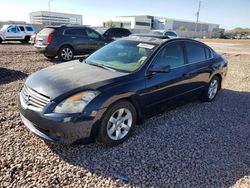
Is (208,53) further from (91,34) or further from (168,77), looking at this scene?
(91,34)

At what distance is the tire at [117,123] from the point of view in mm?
3432

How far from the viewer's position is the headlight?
124 inches

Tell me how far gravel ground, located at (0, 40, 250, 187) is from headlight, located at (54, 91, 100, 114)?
2.19 feet

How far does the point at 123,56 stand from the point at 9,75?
15.8 feet

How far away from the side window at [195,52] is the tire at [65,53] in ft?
23.4

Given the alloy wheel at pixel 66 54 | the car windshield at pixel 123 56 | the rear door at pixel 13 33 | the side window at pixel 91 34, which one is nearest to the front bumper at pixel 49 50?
the alloy wheel at pixel 66 54

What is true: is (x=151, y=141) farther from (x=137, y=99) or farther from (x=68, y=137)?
(x=68, y=137)

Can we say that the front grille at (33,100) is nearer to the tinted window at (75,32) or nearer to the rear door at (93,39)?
the tinted window at (75,32)

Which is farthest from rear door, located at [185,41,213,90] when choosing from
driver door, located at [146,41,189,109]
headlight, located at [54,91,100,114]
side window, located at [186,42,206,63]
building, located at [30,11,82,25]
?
building, located at [30,11,82,25]

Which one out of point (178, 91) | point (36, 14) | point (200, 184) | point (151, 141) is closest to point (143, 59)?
point (178, 91)

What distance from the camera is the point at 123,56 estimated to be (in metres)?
4.44

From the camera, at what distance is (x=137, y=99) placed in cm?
382

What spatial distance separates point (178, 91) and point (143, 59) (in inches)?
42.1

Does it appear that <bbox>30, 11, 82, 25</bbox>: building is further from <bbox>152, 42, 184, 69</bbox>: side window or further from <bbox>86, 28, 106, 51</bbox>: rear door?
<bbox>152, 42, 184, 69</bbox>: side window
